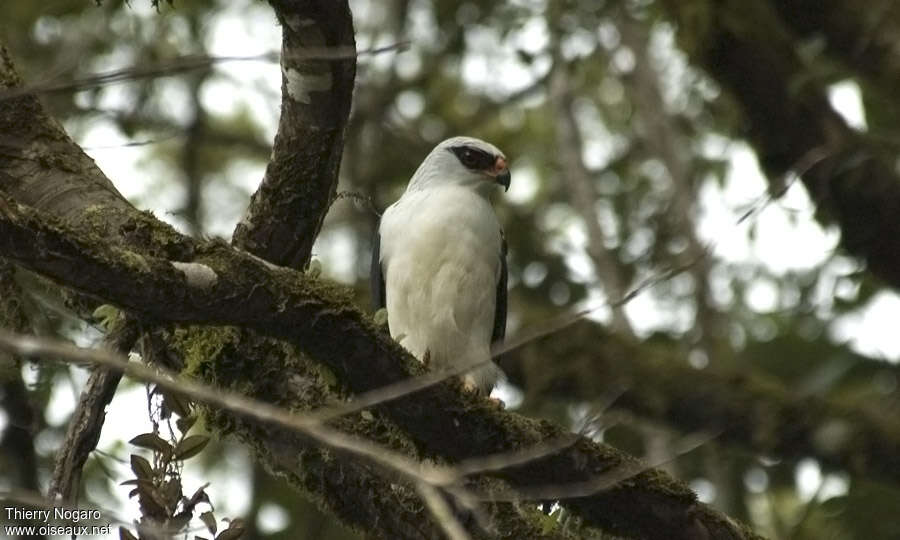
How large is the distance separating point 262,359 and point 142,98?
492cm

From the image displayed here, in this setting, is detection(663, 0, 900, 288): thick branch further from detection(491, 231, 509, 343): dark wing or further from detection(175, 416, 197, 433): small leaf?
detection(175, 416, 197, 433): small leaf

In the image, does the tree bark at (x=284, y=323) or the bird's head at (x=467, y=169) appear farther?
the bird's head at (x=467, y=169)

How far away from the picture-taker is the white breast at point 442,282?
6051mm

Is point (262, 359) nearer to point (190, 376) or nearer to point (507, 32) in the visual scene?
point (190, 376)

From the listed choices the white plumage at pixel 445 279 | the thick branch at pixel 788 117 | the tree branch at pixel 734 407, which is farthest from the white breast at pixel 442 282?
the thick branch at pixel 788 117

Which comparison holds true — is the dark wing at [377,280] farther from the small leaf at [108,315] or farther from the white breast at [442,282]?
the small leaf at [108,315]

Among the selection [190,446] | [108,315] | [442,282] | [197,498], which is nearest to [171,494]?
[197,498]

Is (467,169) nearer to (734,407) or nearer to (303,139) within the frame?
(734,407)

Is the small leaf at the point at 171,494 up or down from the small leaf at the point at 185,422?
down

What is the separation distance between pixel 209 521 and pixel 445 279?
2.46 metres

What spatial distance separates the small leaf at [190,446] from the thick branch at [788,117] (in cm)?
465

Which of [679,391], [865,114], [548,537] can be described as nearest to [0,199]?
[548,537]

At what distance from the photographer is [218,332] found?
14.6ft

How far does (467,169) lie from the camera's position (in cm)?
690
